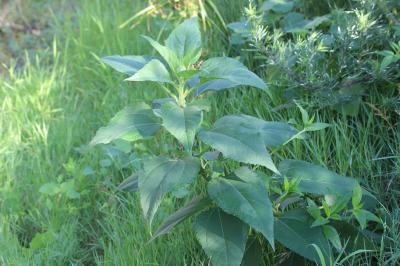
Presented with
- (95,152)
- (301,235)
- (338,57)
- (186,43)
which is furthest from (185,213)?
(95,152)

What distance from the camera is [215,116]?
3.21 m

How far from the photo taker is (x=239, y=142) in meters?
2.03

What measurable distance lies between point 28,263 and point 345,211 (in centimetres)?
132

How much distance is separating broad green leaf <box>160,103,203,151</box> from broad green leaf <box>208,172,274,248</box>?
0.23 m

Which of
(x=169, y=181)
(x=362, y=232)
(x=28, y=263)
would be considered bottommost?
(x=28, y=263)

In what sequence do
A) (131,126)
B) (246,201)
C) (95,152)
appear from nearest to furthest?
1. (246,201)
2. (131,126)
3. (95,152)

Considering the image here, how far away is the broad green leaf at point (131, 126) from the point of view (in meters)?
2.09

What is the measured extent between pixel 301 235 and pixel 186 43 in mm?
800

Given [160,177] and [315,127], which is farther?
[315,127]

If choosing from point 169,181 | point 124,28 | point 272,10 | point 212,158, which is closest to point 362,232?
point 212,158

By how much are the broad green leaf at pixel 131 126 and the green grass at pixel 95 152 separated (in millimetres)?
592

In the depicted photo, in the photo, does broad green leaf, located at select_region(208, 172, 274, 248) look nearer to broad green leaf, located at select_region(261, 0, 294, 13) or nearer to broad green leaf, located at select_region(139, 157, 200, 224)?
broad green leaf, located at select_region(139, 157, 200, 224)

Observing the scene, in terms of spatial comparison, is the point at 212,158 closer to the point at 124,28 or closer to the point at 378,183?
the point at 378,183

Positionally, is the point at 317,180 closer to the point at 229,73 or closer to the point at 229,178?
the point at 229,178
